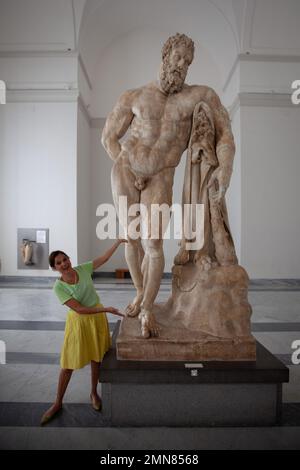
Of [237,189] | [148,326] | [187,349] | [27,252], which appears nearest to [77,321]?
[148,326]

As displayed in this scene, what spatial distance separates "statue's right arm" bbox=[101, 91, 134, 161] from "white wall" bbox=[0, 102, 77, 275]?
5.77 meters

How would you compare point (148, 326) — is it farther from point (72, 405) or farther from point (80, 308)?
point (72, 405)

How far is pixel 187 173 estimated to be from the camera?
3.00 metres

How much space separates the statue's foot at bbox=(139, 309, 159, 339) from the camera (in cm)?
265

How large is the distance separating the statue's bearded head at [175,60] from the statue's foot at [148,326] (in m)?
1.85

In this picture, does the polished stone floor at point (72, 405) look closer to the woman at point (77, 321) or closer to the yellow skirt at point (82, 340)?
the woman at point (77, 321)

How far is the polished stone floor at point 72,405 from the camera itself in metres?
2.25

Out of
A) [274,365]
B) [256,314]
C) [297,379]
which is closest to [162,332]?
[274,365]

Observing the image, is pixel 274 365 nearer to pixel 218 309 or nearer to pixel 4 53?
pixel 218 309

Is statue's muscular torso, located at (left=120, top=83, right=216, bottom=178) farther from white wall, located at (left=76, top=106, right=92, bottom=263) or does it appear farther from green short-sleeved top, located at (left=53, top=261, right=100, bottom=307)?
white wall, located at (left=76, top=106, right=92, bottom=263)

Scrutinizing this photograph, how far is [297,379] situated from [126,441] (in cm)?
179

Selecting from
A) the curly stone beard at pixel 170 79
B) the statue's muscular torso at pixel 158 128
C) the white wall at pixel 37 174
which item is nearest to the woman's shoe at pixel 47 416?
the statue's muscular torso at pixel 158 128

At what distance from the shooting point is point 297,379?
3221 mm

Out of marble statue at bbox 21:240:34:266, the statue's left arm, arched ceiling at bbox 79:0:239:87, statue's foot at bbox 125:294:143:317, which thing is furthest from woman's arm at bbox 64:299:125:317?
arched ceiling at bbox 79:0:239:87
